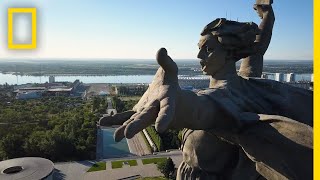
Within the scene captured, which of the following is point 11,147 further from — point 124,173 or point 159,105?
point 159,105

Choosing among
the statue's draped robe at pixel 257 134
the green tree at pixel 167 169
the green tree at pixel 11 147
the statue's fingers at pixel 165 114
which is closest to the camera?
the statue's fingers at pixel 165 114

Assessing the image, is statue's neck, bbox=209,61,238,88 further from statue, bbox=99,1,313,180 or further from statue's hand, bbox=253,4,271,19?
statue's hand, bbox=253,4,271,19

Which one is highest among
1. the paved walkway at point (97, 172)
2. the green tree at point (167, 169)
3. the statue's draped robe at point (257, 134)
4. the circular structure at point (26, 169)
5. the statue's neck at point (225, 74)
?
the statue's neck at point (225, 74)

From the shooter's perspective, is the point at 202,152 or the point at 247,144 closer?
the point at 247,144

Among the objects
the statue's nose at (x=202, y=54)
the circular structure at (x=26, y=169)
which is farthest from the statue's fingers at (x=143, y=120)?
the circular structure at (x=26, y=169)

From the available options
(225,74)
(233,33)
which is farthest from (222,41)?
(225,74)

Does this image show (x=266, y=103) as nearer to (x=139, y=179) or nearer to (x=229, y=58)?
(x=229, y=58)

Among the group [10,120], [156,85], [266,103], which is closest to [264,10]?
[266,103]

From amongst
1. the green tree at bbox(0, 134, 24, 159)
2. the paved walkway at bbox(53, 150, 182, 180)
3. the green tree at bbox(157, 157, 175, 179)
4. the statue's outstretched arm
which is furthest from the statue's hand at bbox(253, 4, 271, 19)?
the green tree at bbox(0, 134, 24, 159)

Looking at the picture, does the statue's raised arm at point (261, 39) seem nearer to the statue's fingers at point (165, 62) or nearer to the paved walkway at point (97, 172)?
the statue's fingers at point (165, 62)
